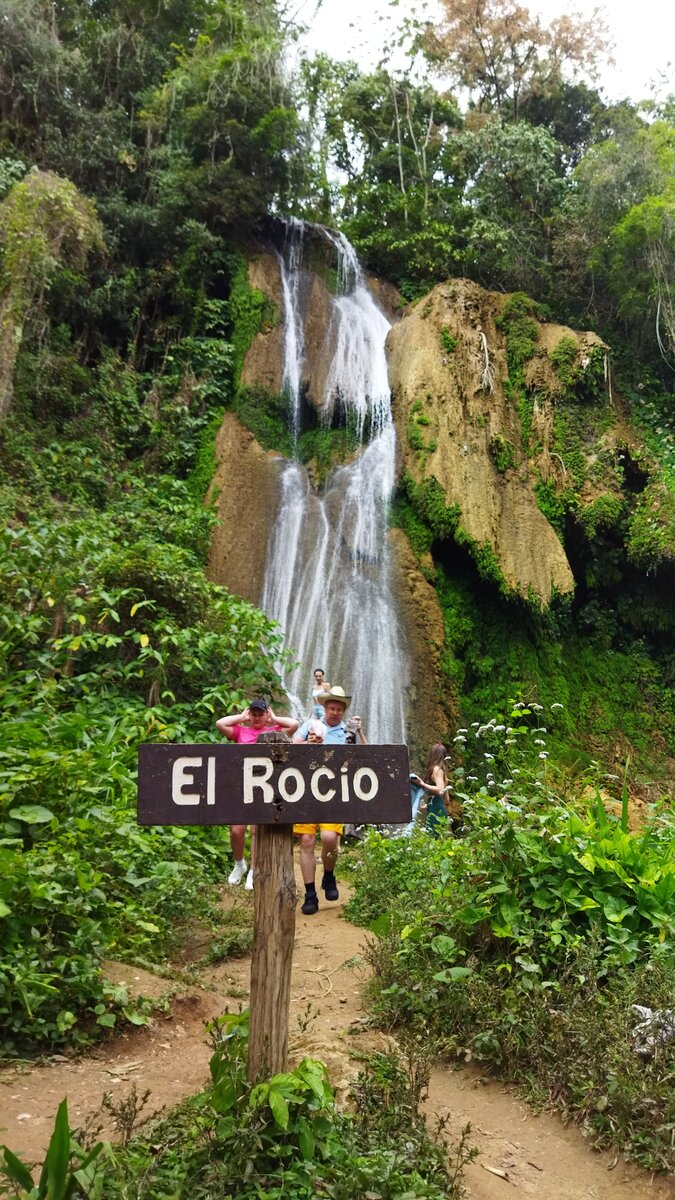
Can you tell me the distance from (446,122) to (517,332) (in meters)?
9.72

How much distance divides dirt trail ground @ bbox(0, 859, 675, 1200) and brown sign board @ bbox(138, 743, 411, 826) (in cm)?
105

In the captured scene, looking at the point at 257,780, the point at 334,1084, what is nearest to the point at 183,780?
the point at 257,780

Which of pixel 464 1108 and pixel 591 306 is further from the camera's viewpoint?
pixel 591 306

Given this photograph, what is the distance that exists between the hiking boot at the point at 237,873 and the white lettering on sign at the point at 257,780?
331 cm

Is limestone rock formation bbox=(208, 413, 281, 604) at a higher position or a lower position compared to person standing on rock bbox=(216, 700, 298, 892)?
higher

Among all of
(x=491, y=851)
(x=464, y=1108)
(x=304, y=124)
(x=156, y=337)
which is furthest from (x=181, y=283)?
(x=464, y=1108)

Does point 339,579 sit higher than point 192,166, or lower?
lower

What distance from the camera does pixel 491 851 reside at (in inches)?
155

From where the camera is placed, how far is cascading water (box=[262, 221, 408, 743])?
10.3 m


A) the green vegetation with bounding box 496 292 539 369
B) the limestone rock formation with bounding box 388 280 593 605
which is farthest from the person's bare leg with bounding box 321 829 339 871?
the green vegetation with bounding box 496 292 539 369

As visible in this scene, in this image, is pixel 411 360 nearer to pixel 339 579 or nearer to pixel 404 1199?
pixel 339 579

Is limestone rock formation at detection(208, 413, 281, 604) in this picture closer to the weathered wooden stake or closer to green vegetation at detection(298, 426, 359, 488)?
green vegetation at detection(298, 426, 359, 488)

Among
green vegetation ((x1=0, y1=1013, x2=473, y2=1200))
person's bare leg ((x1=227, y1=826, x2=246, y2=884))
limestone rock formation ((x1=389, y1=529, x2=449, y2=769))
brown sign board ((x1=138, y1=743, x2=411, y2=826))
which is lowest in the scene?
green vegetation ((x1=0, y1=1013, x2=473, y2=1200))

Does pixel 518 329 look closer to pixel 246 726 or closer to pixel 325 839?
pixel 246 726
